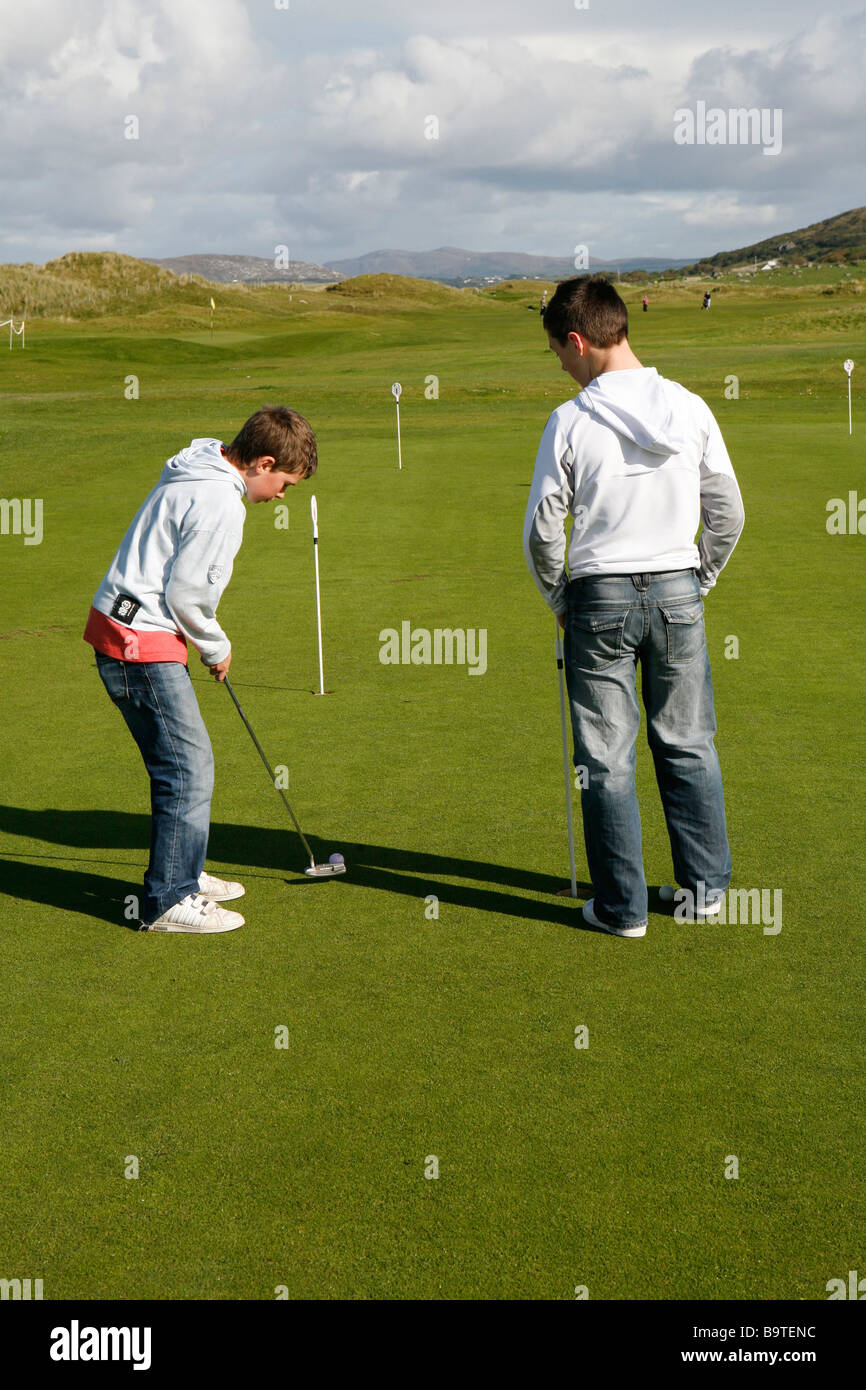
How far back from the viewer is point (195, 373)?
39.4 meters

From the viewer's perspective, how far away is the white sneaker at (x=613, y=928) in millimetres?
4746

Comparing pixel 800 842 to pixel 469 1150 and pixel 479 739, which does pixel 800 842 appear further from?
pixel 469 1150

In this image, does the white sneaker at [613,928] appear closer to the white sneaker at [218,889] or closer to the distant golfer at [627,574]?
the distant golfer at [627,574]

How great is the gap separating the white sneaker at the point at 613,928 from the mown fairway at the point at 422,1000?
1.8 inches

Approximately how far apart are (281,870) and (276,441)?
6.29 feet

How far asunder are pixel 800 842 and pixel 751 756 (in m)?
1.21

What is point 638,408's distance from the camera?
4.48 meters

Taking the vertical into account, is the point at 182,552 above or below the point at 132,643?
above

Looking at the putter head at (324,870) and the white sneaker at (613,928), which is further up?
the putter head at (324,870)

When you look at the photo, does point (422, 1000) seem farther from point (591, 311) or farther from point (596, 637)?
point (591, 311)

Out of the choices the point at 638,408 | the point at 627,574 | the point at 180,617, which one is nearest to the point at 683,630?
the point at 627,574

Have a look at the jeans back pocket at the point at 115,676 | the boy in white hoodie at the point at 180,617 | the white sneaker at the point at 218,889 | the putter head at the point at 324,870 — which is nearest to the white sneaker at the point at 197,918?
the boy in white hoodie at the point at 180,617

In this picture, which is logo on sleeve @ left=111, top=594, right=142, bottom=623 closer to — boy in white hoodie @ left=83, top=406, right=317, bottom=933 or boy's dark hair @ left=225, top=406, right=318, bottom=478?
boy in white hoodie @ left=83, top=406, right=317, bottom=933
